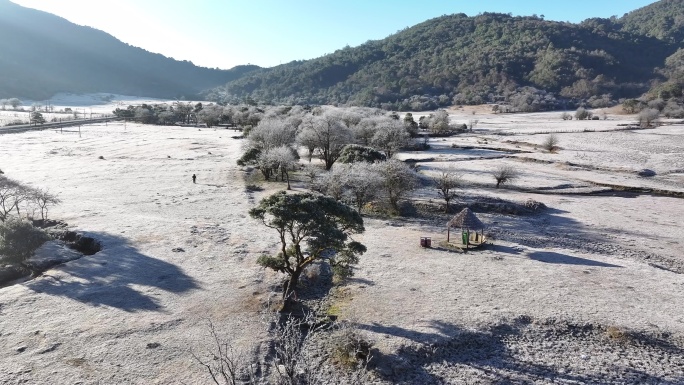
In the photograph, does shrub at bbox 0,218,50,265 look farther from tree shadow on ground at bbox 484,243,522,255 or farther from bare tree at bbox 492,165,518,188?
bare tree at bbox 492,165,518,188

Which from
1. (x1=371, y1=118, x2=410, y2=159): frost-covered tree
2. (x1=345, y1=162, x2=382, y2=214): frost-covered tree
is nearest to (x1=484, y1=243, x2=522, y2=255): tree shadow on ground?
(x1=345, y1=162, x2=382, y2=214): frost-covered tree

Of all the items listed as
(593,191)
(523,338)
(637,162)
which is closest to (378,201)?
(523,338)

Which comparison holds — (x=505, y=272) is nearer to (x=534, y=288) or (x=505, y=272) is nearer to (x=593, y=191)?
(x=534, y=288)

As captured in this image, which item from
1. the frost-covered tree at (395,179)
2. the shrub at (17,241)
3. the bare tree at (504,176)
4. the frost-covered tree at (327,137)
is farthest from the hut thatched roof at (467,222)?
the frost-covered tree at (327,137)

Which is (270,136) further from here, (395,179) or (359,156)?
(395,179)

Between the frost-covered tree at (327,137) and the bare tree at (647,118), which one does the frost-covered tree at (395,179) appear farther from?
the bare tree at (647,118)

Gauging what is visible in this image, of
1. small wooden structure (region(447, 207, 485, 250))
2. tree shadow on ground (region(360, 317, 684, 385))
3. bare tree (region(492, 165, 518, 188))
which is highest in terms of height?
bare tree (region(492, 165, 518, 188))
